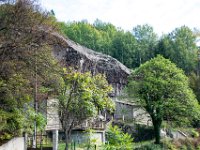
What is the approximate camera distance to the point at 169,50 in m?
53.8

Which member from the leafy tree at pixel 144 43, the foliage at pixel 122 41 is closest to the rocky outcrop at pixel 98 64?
the leafy tree at pixel 144 43

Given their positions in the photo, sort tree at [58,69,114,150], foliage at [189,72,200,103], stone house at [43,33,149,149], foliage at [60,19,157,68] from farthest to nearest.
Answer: foliage at [60,19,157,68] → foliage at [189,72,200,103] → stone house at [43,33,149,149] → tree at [58,69,114,150]

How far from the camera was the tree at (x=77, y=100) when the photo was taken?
19.2m

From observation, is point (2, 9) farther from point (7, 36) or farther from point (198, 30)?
point (198, 30)

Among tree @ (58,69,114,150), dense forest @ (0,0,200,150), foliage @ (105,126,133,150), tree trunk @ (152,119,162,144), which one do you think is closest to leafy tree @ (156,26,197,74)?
dense forest @ (0,0,200,150)

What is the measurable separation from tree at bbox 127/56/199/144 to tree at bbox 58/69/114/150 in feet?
35.6

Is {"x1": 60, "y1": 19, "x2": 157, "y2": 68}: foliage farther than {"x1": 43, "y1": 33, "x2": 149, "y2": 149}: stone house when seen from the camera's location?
Yes

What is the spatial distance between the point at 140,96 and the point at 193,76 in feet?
57.0

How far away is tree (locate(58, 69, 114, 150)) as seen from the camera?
19.2 metres

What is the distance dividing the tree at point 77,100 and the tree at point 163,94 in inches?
427

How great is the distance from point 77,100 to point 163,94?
1288 centimetres

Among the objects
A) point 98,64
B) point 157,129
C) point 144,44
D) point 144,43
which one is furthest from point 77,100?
point 144,43

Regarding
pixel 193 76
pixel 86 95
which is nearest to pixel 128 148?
pixel 86 95

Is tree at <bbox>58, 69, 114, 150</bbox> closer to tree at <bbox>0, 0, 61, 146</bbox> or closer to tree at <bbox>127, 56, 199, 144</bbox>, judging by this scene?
tree at <bbox>0, 0, 61, 146</bbox>
